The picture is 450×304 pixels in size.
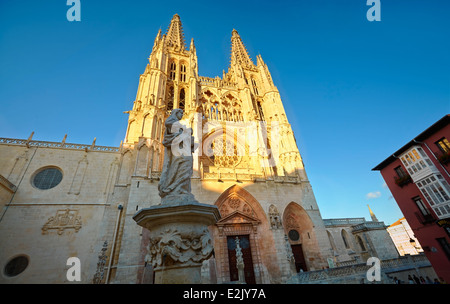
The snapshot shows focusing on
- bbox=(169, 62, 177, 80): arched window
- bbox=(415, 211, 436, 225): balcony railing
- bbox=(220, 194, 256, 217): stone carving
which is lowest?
bbox=(415, 211, 436, 225): balcony railing

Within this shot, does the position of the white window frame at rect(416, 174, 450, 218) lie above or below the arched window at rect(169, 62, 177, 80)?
below

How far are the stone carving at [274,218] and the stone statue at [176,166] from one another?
11.3 meters

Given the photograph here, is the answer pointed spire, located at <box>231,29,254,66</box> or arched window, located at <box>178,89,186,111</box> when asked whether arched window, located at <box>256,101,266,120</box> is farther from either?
arched window, located at <box>178,89,186,111</box>

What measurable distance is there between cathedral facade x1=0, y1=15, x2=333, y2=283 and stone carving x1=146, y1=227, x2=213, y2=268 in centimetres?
913

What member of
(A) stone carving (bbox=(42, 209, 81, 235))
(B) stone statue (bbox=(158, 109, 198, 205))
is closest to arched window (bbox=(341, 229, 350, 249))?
(B) stone statue (bbox=(158, 109, 198, 205))

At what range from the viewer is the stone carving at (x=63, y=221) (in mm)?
11789

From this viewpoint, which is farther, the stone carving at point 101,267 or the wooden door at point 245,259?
the wooden door at point 245,259

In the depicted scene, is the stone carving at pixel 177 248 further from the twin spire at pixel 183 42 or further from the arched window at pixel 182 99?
the twin spire at pixel 183 42

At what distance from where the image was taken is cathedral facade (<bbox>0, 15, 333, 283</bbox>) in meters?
11.1

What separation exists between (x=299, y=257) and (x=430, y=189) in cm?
1001

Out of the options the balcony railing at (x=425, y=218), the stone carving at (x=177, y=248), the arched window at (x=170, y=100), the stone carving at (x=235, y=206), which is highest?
the arched window at (x=170, y=100)

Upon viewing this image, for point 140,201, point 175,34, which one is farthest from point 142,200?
point 175,34

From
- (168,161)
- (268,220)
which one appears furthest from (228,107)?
(168,161)

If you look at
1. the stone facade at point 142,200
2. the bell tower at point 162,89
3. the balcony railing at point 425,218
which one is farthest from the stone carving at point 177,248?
the balcony railing at point 425,218
